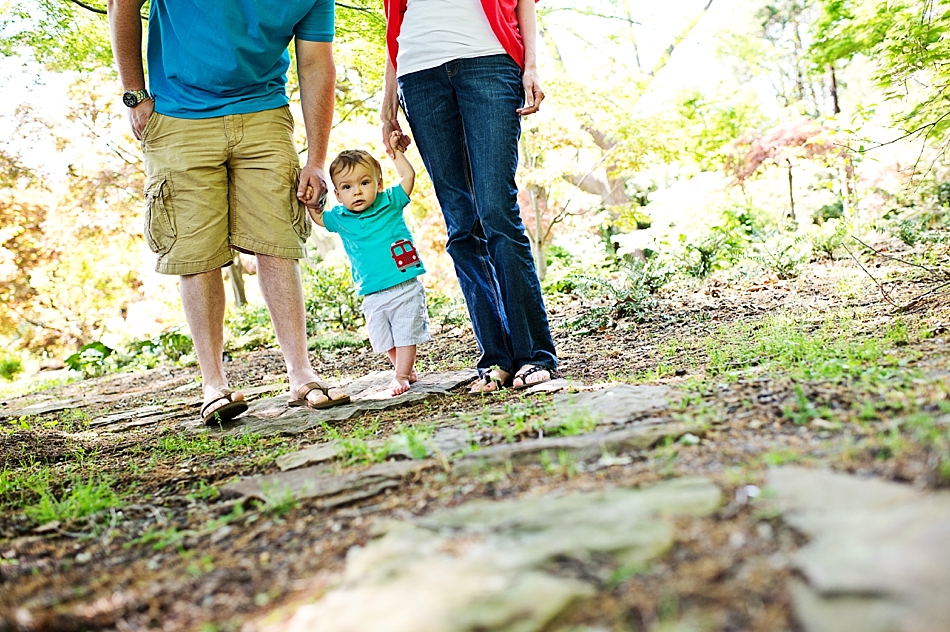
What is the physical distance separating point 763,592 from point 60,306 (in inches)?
562

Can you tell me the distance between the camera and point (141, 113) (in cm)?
259

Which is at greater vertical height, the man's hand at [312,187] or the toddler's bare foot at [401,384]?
the man's hand at [312,187]

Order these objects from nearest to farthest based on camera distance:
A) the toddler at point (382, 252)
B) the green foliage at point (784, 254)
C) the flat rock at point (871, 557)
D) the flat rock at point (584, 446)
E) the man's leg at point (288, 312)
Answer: the flat rock at point (871, 557) → the flat rock at point (584, 446) → the man's leg at point (288, 312) → the toddler at point (382, 252) → the green foliage at point (784, 254)

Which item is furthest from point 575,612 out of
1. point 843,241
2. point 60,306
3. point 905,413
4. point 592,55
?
point 60,306

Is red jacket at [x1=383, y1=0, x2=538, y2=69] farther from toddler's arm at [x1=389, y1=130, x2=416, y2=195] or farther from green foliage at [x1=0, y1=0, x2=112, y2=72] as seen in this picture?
green foliage at [x1=0, y1=0, x2=112, y2=72]

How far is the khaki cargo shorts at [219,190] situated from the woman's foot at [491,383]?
82 cm

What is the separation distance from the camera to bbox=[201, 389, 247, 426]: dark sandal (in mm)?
2584

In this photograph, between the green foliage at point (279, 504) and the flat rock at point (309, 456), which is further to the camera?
the flat rock at point (309, 456)

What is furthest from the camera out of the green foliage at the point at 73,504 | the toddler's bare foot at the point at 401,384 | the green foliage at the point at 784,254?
the green foliage at the point at 784,254

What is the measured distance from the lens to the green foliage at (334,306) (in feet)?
21.3

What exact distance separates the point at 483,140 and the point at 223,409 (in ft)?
4.21

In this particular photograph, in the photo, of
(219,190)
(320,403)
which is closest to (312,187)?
(219,190)

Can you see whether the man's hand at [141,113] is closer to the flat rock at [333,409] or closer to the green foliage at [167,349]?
the flat rock at [333,409]

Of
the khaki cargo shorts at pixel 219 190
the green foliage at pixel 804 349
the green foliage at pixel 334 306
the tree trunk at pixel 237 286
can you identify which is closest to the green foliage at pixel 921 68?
the green foliage at pixel 804 349
